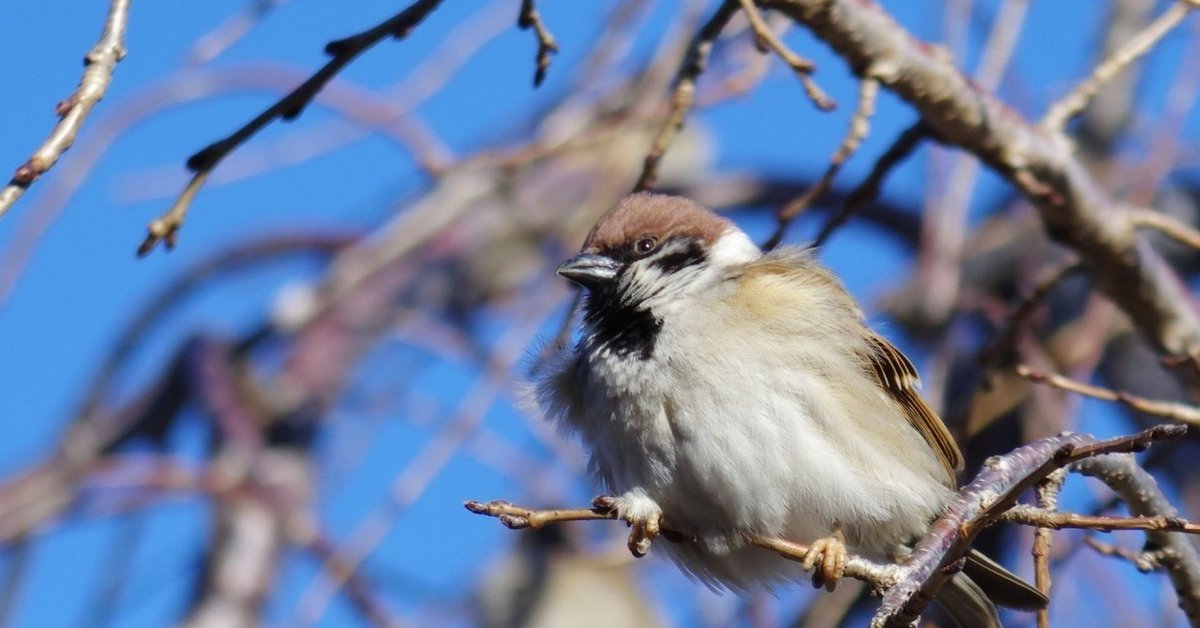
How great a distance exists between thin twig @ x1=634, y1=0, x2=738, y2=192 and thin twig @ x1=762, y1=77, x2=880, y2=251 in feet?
1.02

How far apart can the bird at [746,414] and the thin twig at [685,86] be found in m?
0.25

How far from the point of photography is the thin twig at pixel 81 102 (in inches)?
73.0

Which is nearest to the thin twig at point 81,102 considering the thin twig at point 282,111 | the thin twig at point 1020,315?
the thin twig at point 282,111

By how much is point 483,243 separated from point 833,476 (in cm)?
262

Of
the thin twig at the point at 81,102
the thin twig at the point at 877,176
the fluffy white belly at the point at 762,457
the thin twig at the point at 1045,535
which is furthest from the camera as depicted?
the thin twig at the point at 877,176

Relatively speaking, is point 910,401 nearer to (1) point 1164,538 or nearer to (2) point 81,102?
(1) point 1164,538

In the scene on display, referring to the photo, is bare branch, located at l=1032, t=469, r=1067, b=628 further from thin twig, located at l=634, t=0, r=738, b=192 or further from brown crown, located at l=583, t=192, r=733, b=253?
brown crown, located at l=583, t=192, r=733, b=253

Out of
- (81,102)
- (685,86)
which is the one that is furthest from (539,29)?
(81,102)

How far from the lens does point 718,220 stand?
3490mm

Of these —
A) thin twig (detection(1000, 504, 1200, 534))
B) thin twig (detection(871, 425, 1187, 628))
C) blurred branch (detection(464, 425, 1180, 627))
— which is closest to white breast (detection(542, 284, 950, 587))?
blurred branch (detection(464, 425, 1180, 627))

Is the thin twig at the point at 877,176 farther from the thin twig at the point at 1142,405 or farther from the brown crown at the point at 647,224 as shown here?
the thin twig at the point at 1142,405

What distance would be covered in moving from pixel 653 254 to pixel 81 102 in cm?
160

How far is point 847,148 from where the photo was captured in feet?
10.1

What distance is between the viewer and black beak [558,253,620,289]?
10.7 ft
